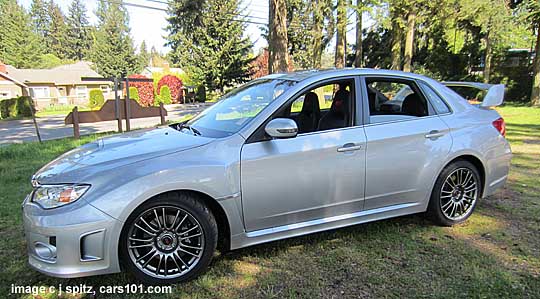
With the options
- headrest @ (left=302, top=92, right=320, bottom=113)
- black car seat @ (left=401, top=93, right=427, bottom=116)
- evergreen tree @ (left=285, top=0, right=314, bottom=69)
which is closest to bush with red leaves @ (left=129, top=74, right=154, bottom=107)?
evergreen tree @ (left=285, top=0, right=314, bottom=69)

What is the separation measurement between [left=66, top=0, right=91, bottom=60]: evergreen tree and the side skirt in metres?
81.7

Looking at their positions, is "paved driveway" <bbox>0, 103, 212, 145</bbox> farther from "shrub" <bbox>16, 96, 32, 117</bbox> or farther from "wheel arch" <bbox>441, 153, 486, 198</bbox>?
"wheel arch" <bbox>441, 153, 486, 198</bbox>

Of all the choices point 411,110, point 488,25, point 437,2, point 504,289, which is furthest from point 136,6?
point 504,289

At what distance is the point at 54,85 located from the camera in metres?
41.0

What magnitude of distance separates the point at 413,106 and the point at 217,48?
34.6 metres

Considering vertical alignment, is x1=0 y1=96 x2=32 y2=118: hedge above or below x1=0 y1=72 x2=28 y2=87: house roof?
below

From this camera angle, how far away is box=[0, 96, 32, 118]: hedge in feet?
89.5

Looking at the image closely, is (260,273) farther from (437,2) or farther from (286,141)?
(437,2)

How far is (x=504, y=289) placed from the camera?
2672mm

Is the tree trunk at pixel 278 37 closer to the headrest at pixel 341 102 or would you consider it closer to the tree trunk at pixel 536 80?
the headrest at pixel 341 102

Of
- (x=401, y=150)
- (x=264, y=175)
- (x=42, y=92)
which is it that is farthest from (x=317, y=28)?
(x=42, y=92)

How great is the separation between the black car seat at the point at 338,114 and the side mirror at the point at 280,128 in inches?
19.6

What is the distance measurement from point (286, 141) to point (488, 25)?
793 inches

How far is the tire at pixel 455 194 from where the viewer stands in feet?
12.0
